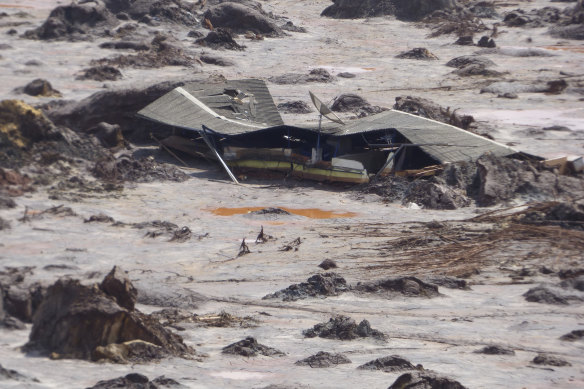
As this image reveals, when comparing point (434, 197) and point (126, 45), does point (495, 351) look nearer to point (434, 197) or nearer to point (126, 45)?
point (434, 197)

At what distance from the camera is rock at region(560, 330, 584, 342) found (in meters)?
11.7

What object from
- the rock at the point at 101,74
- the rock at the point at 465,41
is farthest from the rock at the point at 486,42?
the rock at the point at 101,74

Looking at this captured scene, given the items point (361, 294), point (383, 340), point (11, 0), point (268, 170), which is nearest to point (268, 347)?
point (383, 340)

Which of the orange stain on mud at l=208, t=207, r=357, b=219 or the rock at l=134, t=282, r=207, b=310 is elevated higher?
the rock at l=134, t=282, r=207, b=310

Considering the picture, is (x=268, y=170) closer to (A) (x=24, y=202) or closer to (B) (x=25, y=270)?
(A) (x=24, y=202)

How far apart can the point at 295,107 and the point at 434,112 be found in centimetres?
462

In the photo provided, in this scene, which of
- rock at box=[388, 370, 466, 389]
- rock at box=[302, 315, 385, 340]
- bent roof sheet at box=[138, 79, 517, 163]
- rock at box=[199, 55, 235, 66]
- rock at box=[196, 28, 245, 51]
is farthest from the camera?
rock at box=[196, 28, 245, 51]

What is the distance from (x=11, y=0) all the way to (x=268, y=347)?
→ 42133 mm

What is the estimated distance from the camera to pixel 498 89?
3328 centimetres

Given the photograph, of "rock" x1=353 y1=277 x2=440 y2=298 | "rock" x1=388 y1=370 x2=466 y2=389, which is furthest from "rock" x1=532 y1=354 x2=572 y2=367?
"rock" x1=353 y1=277 x2=440 y2=298

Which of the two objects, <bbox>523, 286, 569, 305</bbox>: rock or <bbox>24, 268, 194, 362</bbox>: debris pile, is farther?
<bbox>523, 286, 569, 305</bbox>: rock

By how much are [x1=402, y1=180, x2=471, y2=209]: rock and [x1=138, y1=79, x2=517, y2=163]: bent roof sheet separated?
169 centimetres

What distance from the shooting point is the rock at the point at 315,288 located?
1384cm

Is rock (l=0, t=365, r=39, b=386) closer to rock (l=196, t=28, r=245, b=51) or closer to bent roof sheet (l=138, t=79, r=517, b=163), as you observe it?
bent roof sheet (l=138, t=79, r=517, b=163)
